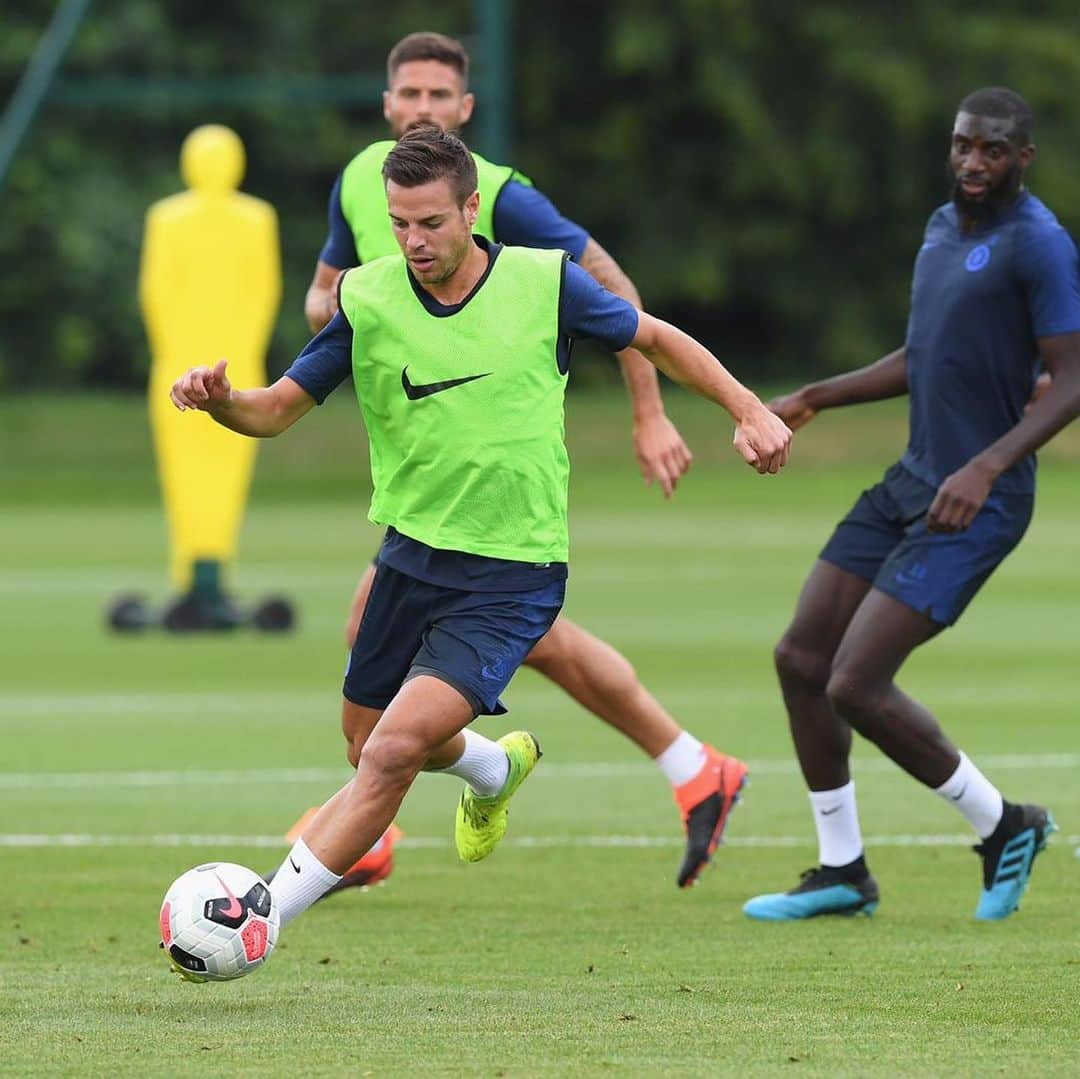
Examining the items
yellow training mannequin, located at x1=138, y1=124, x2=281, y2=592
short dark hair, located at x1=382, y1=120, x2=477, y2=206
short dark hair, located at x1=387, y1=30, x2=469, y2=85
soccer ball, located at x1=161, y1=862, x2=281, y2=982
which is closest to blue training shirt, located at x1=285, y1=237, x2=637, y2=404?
short dark hair, located at x1=382, y1=120, x2=477, y2=206

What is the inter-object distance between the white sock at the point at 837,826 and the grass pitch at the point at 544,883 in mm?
242

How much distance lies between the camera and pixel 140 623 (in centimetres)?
1864

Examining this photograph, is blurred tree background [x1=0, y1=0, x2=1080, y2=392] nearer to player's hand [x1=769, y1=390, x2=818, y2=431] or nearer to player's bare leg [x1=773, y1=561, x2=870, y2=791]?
player's hand [x1=769, y1=390, x2=818, y2=431]

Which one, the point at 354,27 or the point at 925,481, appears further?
the point at 354,27

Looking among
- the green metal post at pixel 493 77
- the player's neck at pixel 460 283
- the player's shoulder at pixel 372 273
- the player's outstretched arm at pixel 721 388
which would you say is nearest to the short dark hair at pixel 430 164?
the player's neck at pixel 460 283

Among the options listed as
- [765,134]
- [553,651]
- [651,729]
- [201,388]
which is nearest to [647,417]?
[553,651]

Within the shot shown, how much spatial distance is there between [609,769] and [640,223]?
39.7 metres

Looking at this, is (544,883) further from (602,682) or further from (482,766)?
(482,766)

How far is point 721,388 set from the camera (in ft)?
22.1

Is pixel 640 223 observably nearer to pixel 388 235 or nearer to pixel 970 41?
pixel 970 41

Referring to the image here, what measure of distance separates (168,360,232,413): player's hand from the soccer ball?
1166 mm

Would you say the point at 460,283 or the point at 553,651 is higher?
the point at 460,283

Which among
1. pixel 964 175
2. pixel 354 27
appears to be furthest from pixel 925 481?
pixel 354 27

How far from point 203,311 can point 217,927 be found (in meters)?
12.7
